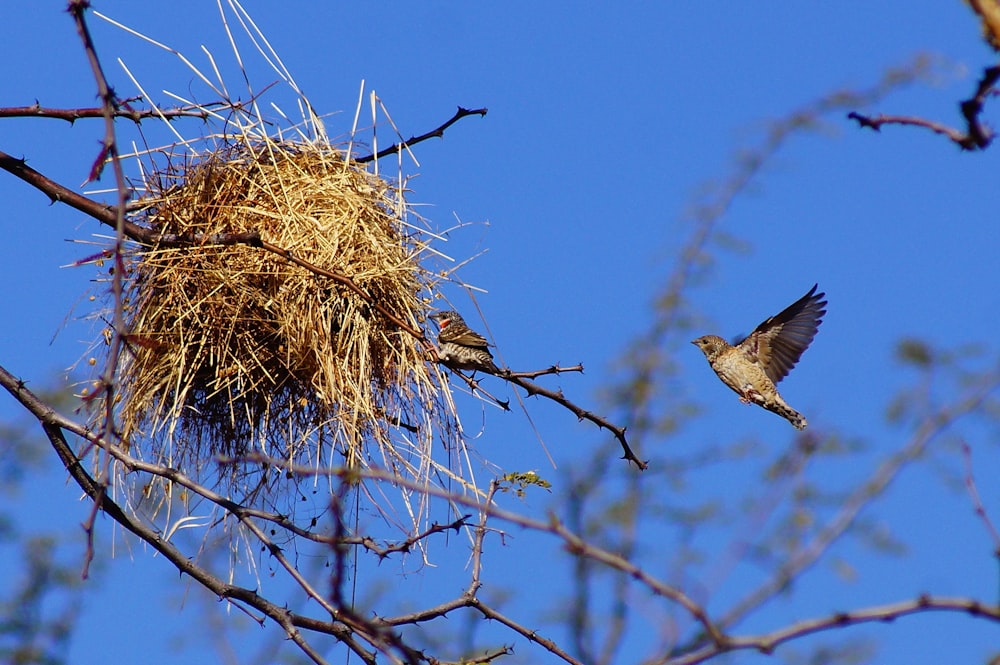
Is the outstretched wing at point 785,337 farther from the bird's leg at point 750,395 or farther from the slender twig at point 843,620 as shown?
the slender twig at point 843,620

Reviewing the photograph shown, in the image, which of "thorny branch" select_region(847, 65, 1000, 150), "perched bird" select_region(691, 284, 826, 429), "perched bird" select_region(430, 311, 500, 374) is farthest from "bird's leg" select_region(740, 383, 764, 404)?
"thorny branch" select_region(847, 65, 1000, 150)

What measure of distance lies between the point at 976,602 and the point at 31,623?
2.73 metres

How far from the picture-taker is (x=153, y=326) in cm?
358

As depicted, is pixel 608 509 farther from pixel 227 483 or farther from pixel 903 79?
pixel 227 483

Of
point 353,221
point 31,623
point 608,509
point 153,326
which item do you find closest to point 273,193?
point 353,221

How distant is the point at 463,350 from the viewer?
3.76 meters

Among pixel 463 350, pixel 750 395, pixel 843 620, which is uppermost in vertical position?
Answer: pixel 750 395

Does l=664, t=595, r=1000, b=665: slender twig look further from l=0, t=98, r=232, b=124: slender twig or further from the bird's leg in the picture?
the bird's leg

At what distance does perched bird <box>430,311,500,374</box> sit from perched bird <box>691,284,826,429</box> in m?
1.96

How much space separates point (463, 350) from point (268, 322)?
60 cm

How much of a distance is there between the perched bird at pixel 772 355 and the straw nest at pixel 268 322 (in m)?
2.13

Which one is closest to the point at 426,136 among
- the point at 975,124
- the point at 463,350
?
the point at 463,350

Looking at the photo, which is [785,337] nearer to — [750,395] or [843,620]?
[750,395]

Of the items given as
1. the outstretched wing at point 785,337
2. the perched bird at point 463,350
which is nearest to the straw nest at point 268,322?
the perched bird at point 463,350
